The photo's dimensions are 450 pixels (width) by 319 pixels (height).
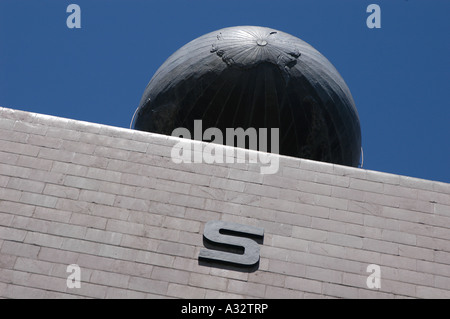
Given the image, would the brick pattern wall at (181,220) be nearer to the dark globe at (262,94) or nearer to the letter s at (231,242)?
the letter s at (231,242)

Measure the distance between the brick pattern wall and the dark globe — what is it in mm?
1628

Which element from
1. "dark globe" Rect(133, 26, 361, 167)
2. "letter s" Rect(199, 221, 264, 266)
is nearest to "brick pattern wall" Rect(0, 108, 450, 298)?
"letter s" Rect(199, 221, 264, 266)

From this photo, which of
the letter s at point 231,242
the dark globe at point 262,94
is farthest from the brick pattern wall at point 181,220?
the dark globe at point 262,94

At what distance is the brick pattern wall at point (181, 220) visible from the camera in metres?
9.02

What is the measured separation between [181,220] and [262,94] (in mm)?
3073

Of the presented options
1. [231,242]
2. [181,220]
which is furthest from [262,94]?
[231,242]

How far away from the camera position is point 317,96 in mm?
12250

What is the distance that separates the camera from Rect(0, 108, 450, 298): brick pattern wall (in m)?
9.02

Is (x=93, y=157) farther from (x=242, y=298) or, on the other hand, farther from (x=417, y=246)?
(x=417, y=246)

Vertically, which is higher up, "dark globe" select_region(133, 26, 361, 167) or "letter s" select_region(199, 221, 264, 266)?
"dark globe" select_region(133, 26, 361, 167)

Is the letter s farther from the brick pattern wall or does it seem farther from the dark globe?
the dark globe

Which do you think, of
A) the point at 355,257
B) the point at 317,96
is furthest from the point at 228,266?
the point at 317,96

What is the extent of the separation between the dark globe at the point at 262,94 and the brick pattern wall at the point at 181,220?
1628 millimetres

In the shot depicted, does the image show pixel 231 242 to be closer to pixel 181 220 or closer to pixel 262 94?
pixel 181 220
